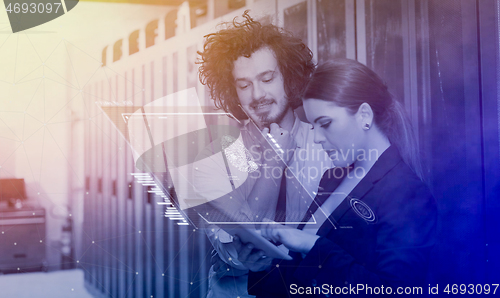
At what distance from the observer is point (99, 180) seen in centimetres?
176

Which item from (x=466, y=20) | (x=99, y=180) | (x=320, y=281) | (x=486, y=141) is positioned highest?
(x=466, y=20)

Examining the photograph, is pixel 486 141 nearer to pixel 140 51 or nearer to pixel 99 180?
pixel 140 51

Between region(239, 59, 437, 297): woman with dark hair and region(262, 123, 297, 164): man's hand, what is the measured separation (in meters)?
0.13

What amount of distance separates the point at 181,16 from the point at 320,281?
4.86 feet

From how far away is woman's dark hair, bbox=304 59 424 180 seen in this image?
5.76 feet

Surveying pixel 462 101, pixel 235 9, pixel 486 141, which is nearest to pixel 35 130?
pixel 235 9

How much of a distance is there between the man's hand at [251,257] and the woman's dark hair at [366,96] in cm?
79

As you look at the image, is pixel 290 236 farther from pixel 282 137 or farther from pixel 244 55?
pixel 244 55

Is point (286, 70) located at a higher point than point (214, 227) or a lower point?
higher

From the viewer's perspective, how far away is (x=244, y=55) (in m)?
1.75

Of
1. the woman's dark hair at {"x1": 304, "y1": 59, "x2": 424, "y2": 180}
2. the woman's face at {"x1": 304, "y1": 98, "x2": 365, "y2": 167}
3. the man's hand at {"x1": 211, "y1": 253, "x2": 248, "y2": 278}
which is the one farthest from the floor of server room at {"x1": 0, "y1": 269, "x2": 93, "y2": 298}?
the woman's dark hair at {"x1": 304, "y1": 59, "x2": 424, "y2": 180}

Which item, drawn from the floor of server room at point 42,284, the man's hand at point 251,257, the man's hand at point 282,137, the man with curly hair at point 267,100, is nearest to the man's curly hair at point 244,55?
the man with curly hair at point 267,100

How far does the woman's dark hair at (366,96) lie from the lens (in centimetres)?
176

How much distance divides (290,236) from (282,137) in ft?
1.58
